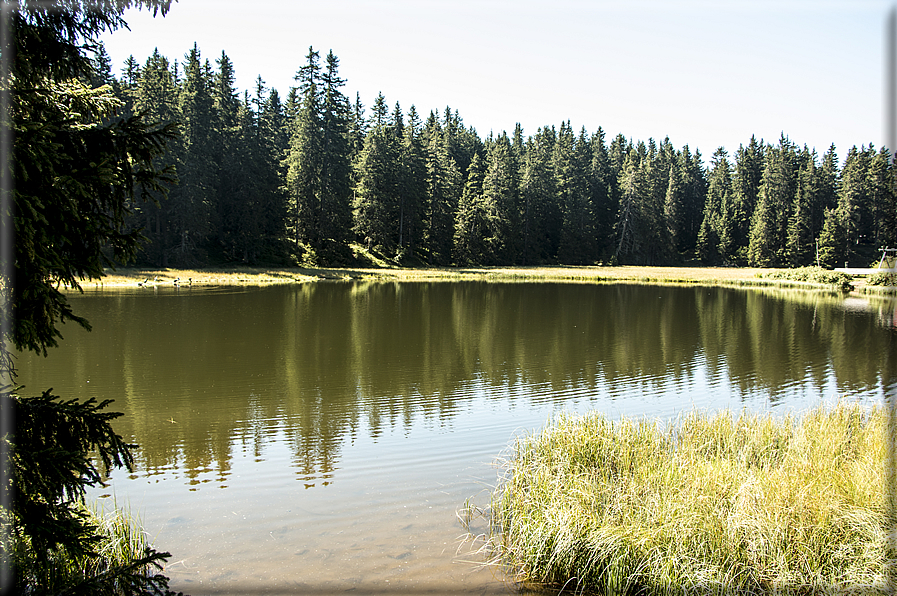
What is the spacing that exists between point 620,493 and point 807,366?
15520 mm

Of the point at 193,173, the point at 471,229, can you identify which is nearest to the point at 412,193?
the point at 471,229

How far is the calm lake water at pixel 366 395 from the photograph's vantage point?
7.00m

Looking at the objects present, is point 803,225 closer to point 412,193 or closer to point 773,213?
point 773,213

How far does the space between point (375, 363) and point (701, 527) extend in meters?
13.3

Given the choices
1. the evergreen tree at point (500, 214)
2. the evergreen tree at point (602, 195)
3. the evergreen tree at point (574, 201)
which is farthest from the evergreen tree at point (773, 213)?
the evergreen tree at point (500, 214)

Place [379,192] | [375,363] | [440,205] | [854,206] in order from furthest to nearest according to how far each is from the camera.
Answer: [854,206] < [440,205] < [379,192] < [375,363]

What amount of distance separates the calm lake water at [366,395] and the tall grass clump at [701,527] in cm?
68

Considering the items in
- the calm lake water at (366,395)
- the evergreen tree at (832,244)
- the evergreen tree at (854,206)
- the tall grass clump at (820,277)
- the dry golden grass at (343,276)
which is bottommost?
the calm lake water at (366,395)

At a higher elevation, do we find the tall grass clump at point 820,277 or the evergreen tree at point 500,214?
the evergreen tree at point 500,214

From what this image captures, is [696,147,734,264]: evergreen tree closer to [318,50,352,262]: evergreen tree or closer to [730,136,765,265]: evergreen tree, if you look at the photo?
[730,136,765,265]: evergreen tree

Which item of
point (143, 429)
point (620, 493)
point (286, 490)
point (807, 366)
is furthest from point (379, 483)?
point (807, 366)

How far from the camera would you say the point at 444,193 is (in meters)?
79.7

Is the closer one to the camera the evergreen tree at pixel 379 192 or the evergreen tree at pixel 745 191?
the evergreen tree at pixel 379 192

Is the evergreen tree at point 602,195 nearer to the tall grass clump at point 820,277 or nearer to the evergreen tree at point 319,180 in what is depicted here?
the tall grass clump at point 820,277
